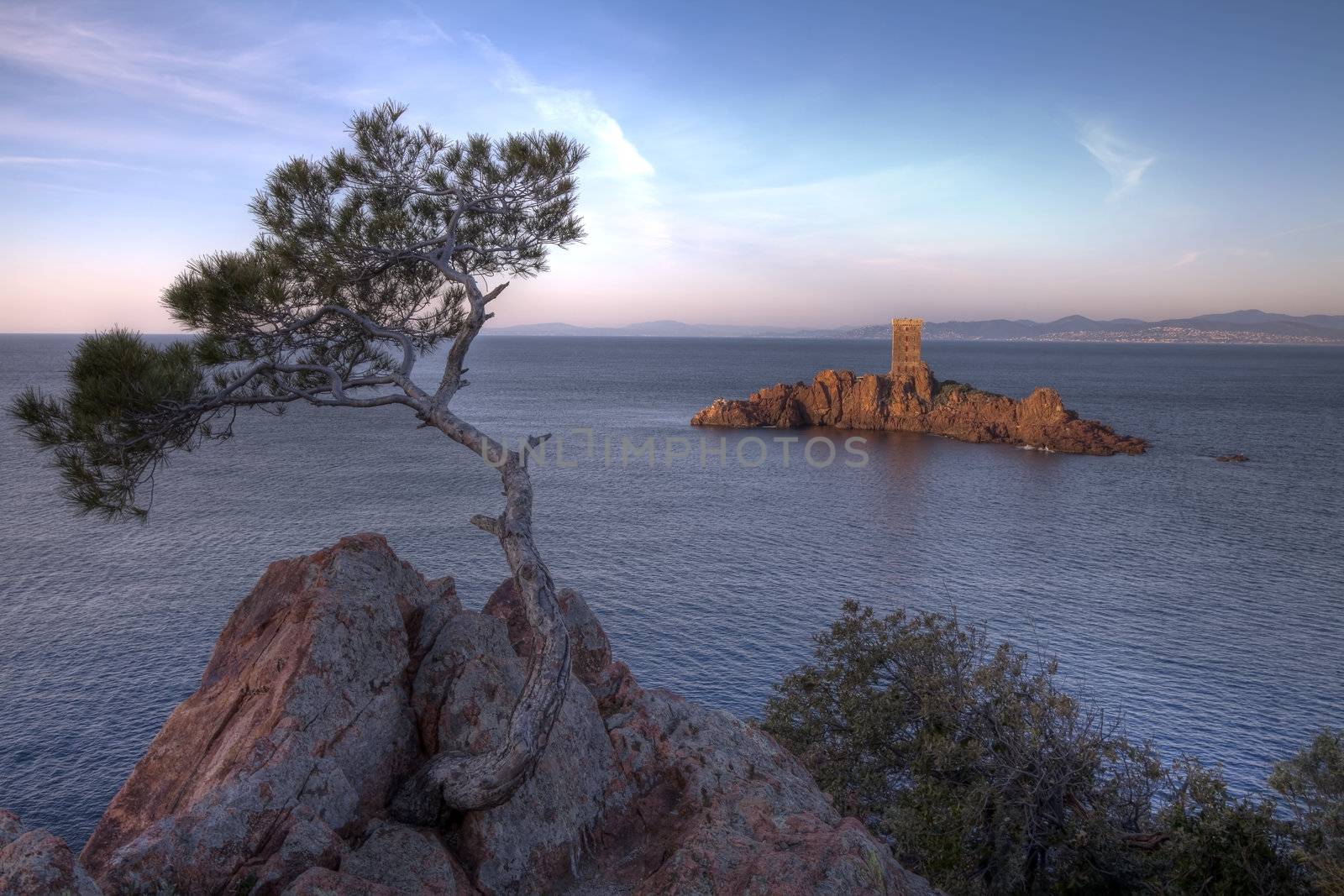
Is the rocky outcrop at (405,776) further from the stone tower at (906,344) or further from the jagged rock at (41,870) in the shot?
the stone tower at (906,344)

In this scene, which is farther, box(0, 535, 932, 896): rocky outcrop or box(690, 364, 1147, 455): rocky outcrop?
box(690, 364, 1147, 455): rocky outcrop

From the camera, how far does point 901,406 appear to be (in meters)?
138

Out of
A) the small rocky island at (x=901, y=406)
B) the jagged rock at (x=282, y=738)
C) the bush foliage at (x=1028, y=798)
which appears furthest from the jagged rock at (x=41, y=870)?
the small rocky island at (x=901, y=406)

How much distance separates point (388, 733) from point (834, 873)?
650cm

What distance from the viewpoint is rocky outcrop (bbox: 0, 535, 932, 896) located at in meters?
9.34

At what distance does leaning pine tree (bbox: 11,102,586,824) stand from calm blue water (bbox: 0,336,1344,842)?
24803mm

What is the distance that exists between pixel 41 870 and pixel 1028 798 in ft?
55.3

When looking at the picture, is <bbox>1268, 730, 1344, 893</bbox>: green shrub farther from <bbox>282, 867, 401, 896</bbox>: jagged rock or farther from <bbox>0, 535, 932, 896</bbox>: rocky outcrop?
<bbox>282, 867, 401, 896</bbox>: jagged rock

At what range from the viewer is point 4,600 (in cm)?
Answer: 4941

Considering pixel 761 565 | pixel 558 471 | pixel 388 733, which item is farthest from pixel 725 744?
pixel 558 471

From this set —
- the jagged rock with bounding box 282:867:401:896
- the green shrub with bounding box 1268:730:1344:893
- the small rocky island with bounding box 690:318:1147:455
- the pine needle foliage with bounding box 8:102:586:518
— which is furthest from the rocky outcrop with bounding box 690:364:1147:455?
the jagged rock with bounding box 282:867:401:896

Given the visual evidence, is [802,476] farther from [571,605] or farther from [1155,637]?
[571,605]

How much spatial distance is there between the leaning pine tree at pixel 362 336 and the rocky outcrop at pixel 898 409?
381 ft

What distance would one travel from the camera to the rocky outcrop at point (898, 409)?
123062mm
